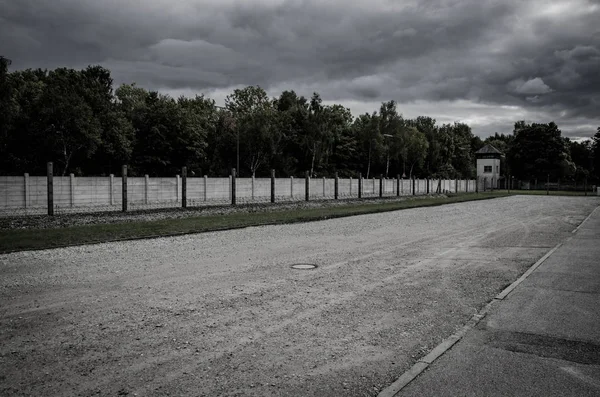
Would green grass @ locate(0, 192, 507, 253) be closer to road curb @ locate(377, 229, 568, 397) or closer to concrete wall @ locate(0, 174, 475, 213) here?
road curb @ locate(377, 229, 568, 397)

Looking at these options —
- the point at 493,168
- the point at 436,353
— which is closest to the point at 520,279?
the point at 436,353

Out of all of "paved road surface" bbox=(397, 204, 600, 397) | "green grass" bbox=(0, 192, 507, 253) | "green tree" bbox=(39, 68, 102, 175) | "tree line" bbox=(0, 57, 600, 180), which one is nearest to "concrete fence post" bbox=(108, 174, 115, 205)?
"tree line" bbox=(0, 57, 600, 180)

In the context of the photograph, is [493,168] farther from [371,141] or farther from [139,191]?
[139,191]

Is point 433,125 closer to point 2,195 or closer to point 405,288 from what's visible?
point 2,195

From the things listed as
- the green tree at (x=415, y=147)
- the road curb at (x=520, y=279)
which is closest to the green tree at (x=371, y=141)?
the green tree at (x=415, y=147)

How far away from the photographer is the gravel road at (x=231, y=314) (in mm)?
4219

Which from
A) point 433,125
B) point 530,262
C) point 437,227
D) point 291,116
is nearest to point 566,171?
point 433,125

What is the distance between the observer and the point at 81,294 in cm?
709

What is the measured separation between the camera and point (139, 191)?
31969 mm

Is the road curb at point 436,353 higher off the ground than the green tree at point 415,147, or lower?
lower

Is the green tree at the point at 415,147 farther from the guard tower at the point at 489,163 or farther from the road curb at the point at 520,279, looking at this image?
the road curb at the point at 520,279

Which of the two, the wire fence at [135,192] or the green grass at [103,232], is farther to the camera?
the wire fence at [135,192]

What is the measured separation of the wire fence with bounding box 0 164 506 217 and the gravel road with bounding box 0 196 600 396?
1357 centimetres

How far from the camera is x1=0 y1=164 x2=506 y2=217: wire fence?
25094mm
